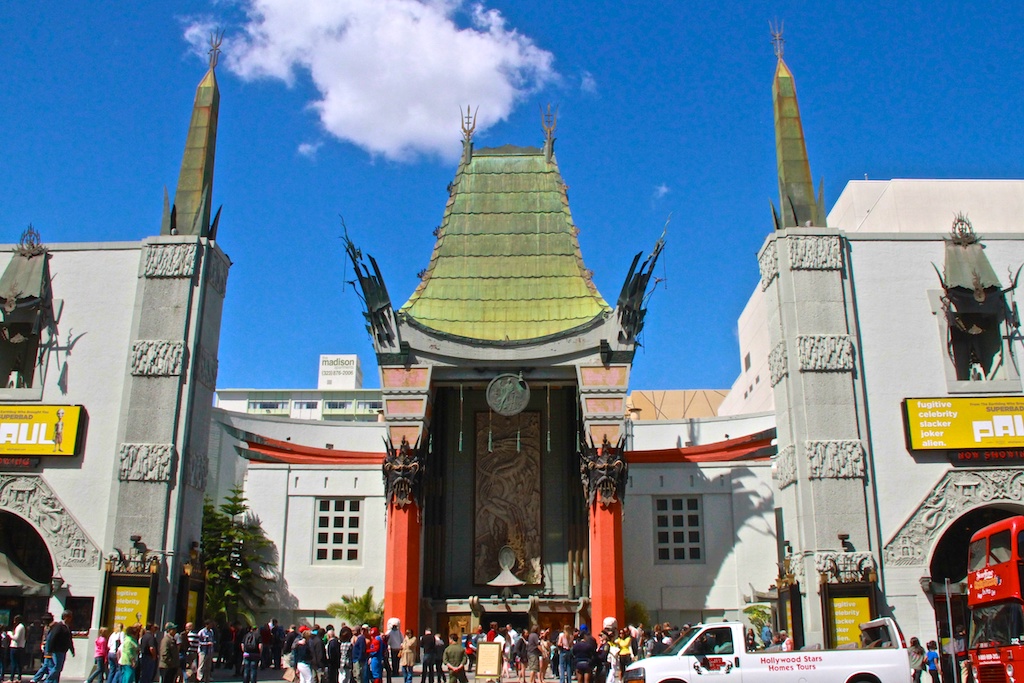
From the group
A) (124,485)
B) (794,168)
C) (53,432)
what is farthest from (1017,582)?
(53,432)

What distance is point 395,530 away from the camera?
32.5 metres

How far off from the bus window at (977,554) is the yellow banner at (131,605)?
58.8ft

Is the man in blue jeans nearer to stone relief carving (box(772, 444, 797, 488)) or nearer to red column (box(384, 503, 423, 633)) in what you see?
red column (box(384, 503, 423, 633))

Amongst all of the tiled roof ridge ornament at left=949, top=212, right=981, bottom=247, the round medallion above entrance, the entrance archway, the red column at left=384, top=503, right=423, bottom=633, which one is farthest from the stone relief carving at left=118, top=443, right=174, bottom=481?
the tiled roof ridge ornament at left=949, top=212, right=981, bottom=247

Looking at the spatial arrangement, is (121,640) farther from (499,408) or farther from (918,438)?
(918,438)

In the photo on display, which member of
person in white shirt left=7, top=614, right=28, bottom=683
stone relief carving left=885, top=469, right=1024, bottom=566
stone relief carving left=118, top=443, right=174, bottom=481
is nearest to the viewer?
person in white shirt left=7, top=614, right=28, bottom=683

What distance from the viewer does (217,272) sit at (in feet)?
88.2

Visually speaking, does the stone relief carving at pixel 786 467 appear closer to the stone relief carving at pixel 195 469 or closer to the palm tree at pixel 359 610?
the stone relief carving at pixel 195 469

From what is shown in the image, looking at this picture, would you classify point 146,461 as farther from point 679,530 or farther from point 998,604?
point 679,530

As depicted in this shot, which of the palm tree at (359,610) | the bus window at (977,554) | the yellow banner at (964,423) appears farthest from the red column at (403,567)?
the bus window at (977,554)

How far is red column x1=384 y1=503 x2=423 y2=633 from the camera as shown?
3145 centimetres

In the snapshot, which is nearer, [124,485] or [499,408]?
[124,485]

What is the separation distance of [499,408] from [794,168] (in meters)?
13.1

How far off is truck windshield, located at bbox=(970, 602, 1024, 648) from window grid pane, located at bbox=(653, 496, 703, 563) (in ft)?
64.4
